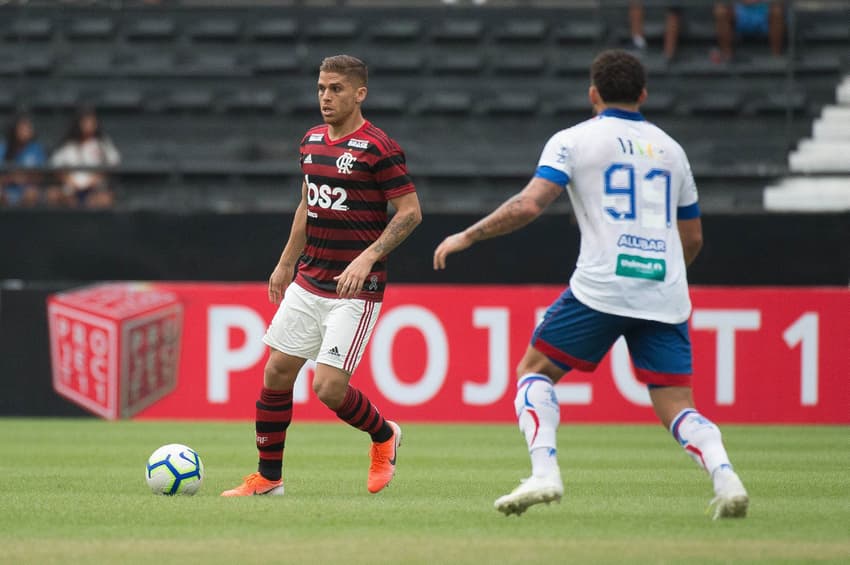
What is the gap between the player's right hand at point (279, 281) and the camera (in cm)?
772

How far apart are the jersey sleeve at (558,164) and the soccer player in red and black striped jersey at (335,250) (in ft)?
4.10

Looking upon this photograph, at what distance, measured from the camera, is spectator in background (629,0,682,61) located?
55.8ft

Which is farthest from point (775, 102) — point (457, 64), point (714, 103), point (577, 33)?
point (457, 64)

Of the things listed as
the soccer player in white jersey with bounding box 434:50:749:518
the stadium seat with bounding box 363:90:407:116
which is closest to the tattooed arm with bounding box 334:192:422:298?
the soccer player in white jersey with bounding box 434:50:749:518

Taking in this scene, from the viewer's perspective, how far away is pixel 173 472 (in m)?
7.27

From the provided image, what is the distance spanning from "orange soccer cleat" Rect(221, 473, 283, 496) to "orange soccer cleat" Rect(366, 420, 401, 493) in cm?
53

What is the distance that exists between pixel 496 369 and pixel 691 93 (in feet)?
18.1

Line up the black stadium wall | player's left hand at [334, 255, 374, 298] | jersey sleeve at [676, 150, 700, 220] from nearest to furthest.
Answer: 1. jersey sleeve at [676, 150, 700, 220]
2. player's left hand at [334, 255, 374, 298]
3. the black stadium wall

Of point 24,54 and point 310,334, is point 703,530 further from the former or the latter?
point 24,54

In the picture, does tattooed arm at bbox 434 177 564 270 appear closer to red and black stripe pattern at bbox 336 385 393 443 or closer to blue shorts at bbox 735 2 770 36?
red and black stripe pattern at bbox 336 385 393 443

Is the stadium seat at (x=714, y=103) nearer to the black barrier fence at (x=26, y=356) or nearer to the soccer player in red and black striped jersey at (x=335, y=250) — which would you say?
the black barrier fence at (x=26, y=356)

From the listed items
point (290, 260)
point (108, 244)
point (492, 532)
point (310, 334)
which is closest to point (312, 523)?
point (492, 532)

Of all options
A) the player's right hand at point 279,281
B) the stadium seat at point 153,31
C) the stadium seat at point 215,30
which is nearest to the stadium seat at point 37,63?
the stadium seat at point 153,31

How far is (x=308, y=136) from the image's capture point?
7.55 m
